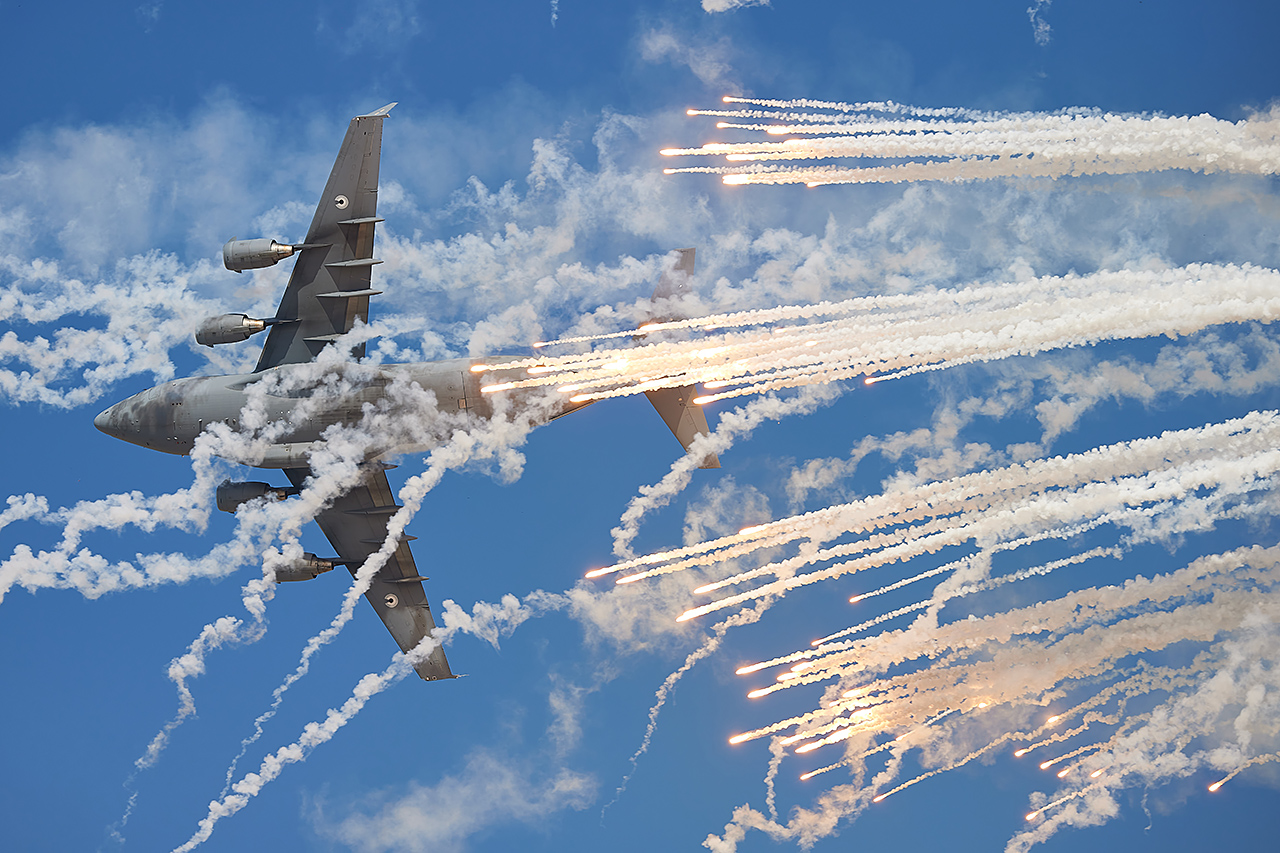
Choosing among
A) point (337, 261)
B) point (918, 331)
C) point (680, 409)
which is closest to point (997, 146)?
point (918, 331)

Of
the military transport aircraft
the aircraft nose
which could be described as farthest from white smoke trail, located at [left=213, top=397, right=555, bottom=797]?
the aircraft nose

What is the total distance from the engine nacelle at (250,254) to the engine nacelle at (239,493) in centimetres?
494

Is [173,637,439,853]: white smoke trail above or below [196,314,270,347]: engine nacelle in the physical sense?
below

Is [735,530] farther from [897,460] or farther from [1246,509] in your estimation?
[1246,509]

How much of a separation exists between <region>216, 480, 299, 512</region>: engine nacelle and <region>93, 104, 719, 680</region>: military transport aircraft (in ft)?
0.08

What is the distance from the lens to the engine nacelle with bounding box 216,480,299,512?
73.8 ft

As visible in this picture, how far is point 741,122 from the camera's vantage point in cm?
2206

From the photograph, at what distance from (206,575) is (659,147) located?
49.3 feet

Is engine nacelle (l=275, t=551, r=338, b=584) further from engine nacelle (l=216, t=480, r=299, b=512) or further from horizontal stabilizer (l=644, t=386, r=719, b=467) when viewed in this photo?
horizontal stabilizer (l=644, t=386, r=719, b=467)

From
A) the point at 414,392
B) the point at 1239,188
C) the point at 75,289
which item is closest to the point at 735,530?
the point at 414,392

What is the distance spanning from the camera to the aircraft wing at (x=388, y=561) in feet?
77.0

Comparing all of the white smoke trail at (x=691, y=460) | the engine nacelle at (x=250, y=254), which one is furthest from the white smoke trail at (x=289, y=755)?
the engine nacelle at (x=250, y=254)

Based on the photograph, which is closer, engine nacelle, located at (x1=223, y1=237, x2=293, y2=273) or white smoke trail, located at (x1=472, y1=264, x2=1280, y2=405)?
white smoke trail, located at (x1=472, y1=264, x2=1280, y2=405)

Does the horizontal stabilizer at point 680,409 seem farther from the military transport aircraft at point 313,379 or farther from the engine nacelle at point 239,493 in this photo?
the engine nacelle at point 239,493
